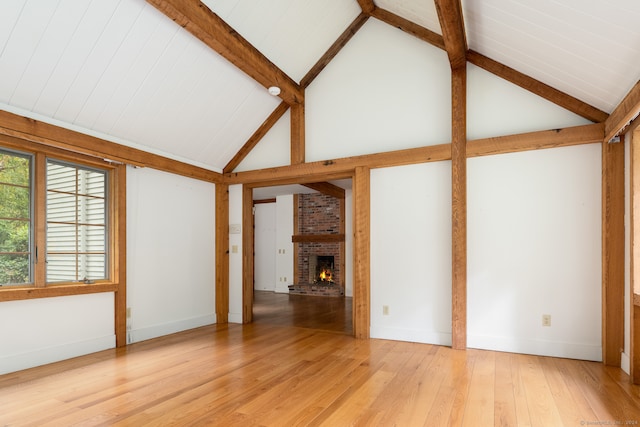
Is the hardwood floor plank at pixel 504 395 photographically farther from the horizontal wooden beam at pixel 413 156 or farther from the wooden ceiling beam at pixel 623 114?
the wooden ceiling beam at pixel 623 114

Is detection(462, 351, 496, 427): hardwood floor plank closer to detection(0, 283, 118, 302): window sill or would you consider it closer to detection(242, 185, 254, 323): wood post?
detection(242, 185, 254, 323): wood post

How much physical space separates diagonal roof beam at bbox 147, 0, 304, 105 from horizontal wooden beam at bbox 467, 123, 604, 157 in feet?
7.80

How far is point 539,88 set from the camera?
12.5ft

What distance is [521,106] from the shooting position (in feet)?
13.0

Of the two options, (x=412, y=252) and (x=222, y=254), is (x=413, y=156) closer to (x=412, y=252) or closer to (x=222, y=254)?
(x=412, y=252)

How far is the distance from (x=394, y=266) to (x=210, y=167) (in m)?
2.99

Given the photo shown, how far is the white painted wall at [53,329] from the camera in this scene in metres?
3.29

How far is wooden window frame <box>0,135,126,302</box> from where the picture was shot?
3.42 m

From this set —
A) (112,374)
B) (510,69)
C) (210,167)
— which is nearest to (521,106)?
(510,69)

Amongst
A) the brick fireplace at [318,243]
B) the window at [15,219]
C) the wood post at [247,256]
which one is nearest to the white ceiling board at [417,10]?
the wood post at [247,256]

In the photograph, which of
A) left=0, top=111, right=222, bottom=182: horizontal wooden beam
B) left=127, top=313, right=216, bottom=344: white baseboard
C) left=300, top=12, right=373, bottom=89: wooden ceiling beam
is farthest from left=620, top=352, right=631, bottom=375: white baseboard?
left=0, top=111, right=222, bottom=182: horizontal wooden beam

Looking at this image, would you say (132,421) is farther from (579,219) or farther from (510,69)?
(510,69)

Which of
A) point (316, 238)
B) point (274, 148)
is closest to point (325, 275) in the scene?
point (316, 238)

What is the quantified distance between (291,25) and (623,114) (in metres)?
3.31
